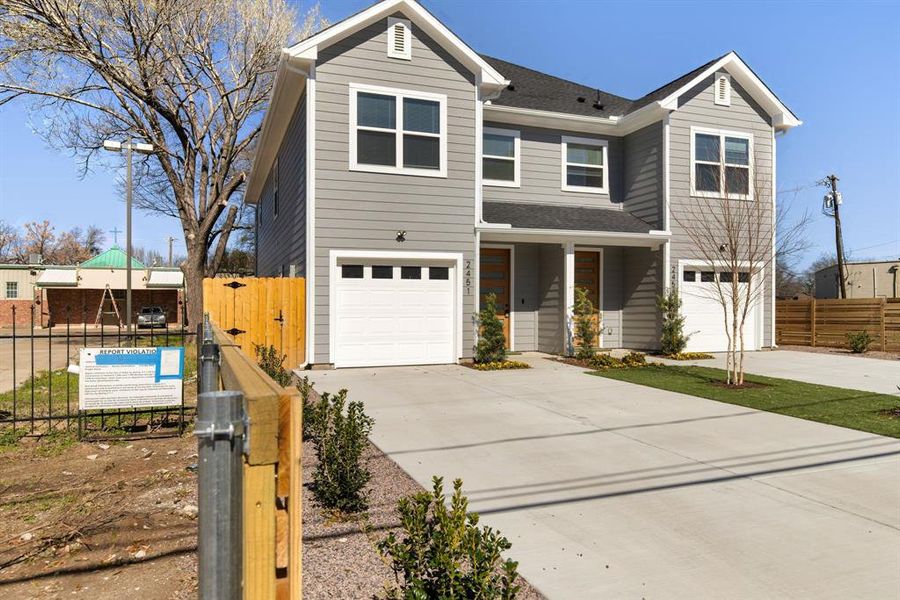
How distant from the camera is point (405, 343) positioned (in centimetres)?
1145

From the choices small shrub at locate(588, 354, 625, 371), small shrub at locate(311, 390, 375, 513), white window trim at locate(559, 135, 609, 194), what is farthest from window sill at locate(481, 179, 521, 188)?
small shrub at locate(311, 390, 375, 513)

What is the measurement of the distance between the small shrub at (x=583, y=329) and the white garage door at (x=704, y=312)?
3.07 meters

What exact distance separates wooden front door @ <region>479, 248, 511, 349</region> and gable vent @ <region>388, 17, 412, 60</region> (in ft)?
15.7

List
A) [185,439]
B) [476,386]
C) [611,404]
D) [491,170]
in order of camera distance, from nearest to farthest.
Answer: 1. [185,439]
2. [611,404]
3. [476,386]
4. [491,170]

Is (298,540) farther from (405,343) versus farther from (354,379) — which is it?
(405,343)

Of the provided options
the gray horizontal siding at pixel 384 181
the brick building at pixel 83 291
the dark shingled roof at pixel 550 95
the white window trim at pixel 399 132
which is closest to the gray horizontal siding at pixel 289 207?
the gray horizontal siding at pixel 384 181

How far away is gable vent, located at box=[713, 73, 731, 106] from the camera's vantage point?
14.0 m

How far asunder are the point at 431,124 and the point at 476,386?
18.5ft

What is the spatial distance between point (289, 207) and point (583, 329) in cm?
744

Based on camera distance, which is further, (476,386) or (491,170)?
(491,170)

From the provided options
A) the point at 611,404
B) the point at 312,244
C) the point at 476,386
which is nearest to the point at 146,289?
the point at 312,244

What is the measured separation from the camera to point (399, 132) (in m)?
11.2

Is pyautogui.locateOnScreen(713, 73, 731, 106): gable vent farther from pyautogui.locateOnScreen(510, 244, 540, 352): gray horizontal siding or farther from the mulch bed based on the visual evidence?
the mulch bed

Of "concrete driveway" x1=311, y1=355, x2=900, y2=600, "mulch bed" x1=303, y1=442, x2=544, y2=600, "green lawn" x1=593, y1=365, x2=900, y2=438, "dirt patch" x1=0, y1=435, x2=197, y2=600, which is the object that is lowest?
"dirt patch" x1=0, y1=435, x2=197, y2=600
